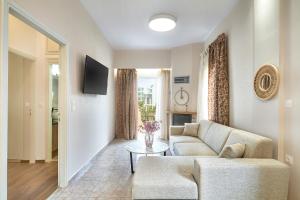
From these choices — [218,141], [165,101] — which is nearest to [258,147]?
[218,141]

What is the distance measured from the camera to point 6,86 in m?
1.71

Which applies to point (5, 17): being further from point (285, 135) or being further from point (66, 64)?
point (285, 135)

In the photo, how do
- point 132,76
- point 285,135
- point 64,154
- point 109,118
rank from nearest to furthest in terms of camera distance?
point 285,135, point 64,154, point 109,118, point 132,76

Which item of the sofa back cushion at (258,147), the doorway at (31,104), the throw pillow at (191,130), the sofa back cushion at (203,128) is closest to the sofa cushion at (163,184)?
the sofa back cushion at (258,147)

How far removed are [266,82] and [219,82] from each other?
151 cm

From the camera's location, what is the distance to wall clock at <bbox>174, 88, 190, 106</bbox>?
5.77 meters

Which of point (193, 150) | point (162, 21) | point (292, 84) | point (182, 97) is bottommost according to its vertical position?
point (193, 150)

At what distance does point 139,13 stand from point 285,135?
2.98 meters

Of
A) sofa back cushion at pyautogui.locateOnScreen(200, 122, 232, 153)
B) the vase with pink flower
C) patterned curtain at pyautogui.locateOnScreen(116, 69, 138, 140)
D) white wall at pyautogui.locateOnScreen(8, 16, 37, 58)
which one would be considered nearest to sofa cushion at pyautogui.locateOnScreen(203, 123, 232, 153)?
sofa back cushion at pyautogui.locateOnScreen(200, 122, 232, 153)

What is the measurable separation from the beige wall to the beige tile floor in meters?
1.88

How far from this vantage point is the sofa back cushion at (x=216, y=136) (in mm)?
3091

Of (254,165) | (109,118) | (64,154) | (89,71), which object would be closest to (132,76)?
(109,118)

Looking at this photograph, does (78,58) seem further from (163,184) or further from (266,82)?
(266,82)

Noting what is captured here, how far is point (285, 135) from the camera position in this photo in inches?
87.1
